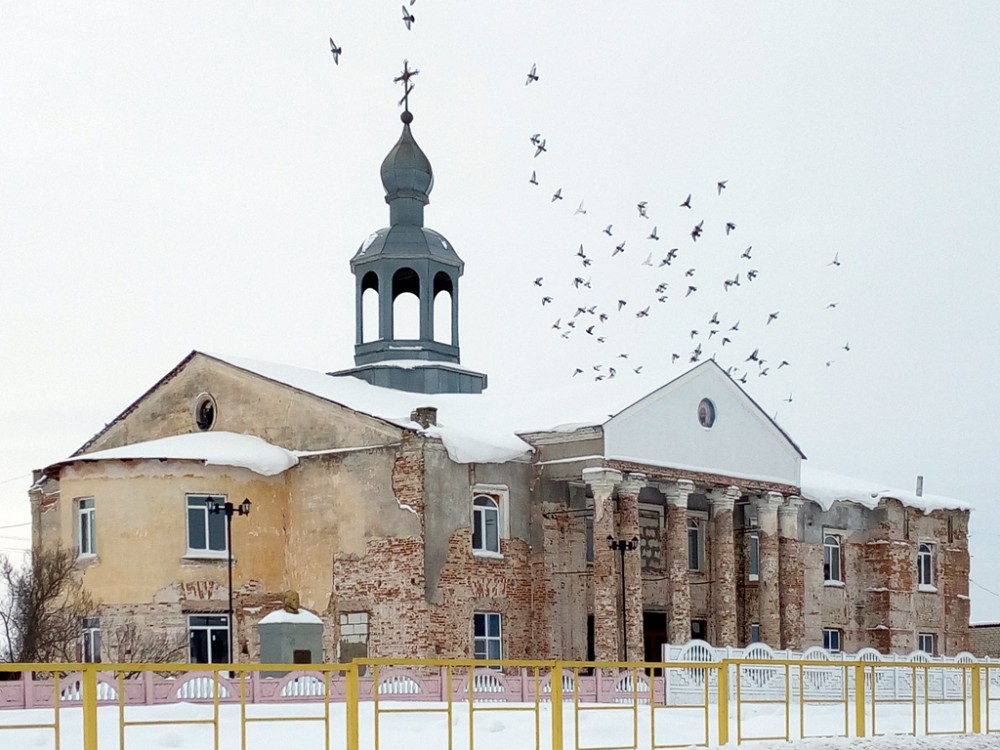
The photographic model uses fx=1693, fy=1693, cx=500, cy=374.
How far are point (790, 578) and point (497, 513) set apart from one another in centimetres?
774

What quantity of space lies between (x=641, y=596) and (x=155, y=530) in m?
9.94

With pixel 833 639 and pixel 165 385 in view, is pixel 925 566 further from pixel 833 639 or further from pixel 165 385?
pixel 165 385

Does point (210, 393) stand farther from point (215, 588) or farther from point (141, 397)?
point (215, 588)

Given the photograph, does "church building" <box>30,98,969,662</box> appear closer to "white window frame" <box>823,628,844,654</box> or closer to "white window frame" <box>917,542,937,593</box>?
"white window frame" <box>823,628,844,654</box>

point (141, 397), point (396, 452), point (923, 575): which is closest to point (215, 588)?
point (396, 452)

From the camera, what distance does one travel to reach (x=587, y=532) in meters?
35.8

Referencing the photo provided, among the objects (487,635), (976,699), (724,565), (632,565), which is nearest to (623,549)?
(632,565)

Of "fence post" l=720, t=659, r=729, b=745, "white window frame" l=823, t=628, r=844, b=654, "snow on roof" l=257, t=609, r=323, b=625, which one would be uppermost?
"fence post" l=720, t=659, r=729, b=745

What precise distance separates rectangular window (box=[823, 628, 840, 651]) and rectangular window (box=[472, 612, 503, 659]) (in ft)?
37.2

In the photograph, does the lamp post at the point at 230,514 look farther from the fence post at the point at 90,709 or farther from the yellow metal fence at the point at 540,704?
the fence post at the point at 90,709

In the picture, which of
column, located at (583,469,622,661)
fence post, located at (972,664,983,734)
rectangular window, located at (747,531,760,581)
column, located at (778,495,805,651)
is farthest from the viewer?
rectangular window, located at (747,531,760,581)

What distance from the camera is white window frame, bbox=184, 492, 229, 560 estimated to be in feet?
109

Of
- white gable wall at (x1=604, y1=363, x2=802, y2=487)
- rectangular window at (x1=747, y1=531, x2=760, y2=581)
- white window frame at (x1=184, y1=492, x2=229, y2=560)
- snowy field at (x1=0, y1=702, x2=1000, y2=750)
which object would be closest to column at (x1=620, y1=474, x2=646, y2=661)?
white gable wall at (x1=604, y1=363, x2=802, y2=487)

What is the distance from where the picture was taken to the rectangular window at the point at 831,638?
41891 millimetres
